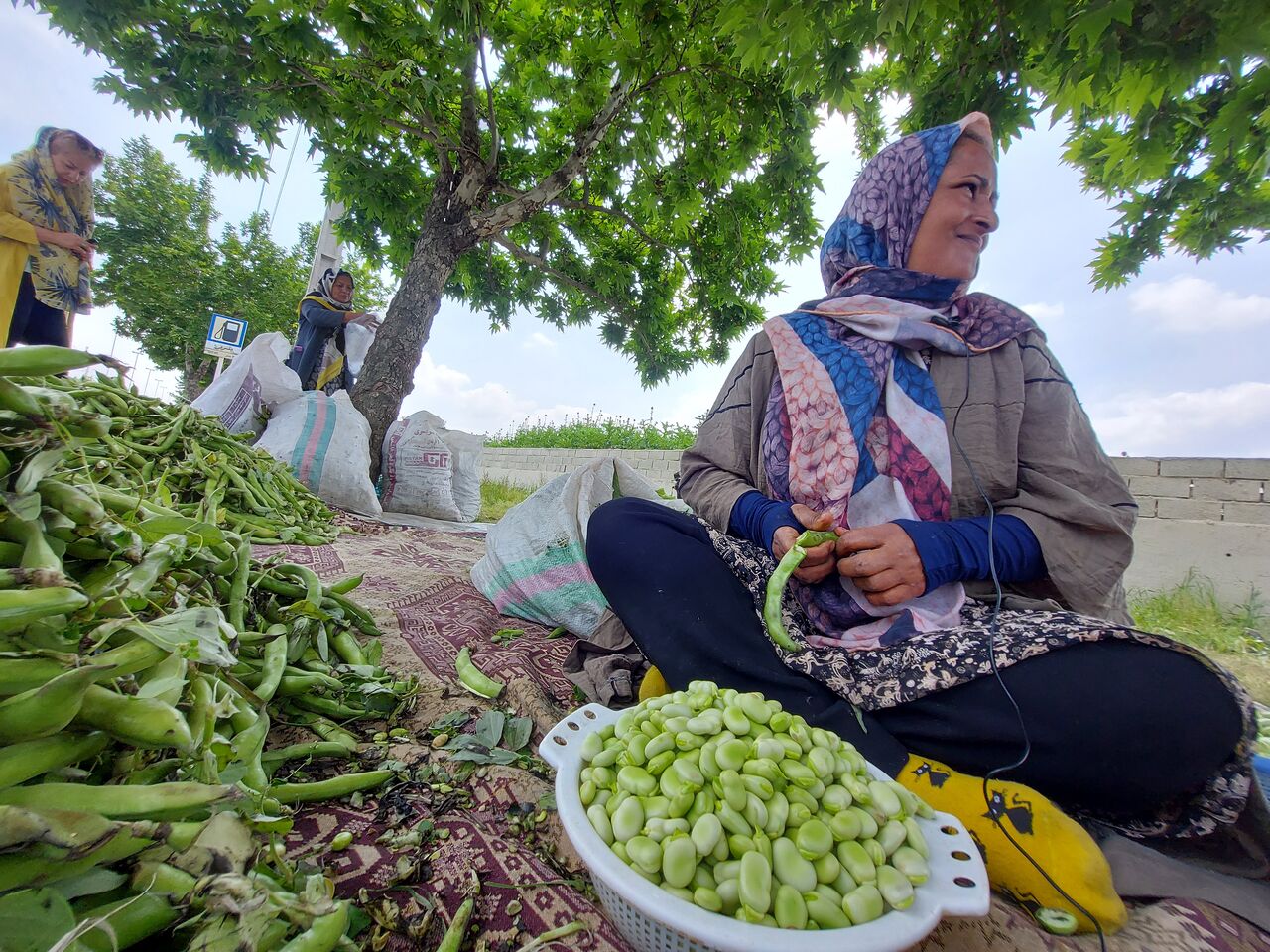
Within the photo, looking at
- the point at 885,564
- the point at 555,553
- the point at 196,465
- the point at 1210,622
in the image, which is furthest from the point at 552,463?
the point at 885,564

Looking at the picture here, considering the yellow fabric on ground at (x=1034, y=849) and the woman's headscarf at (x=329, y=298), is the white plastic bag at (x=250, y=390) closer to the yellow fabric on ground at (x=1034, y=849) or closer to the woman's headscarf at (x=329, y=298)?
the woman's headscarf at (x=329, y=298)

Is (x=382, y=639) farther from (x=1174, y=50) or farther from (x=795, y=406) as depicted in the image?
(x=1174, y=50)

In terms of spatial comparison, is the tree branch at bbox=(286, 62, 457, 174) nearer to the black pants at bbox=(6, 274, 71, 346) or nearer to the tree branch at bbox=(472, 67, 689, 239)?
the tree branch at bbox=(472, 67, 689, 239)

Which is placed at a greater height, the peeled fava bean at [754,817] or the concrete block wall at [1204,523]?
the concrete block wall at [1204,523]

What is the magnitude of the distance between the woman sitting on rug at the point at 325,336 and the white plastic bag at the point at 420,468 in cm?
121

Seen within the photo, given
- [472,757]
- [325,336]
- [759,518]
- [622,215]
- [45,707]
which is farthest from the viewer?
[622,215]

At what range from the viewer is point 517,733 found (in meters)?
1.22

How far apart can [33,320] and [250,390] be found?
1766 mm

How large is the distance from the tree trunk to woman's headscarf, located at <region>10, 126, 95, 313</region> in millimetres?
2025

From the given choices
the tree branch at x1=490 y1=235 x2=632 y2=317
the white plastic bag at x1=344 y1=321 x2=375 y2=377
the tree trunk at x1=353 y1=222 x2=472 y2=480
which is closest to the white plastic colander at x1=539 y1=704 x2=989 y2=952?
the tree trunk at x1=353 y1=222 x2=472 y2=480

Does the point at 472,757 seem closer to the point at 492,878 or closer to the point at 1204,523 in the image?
the point at 492,878

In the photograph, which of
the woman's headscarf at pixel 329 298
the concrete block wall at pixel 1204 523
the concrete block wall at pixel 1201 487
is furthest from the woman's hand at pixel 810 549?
the woman's headscarf at pixel 329 298

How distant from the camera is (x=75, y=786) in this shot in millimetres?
514

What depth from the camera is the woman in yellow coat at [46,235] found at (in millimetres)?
3525
